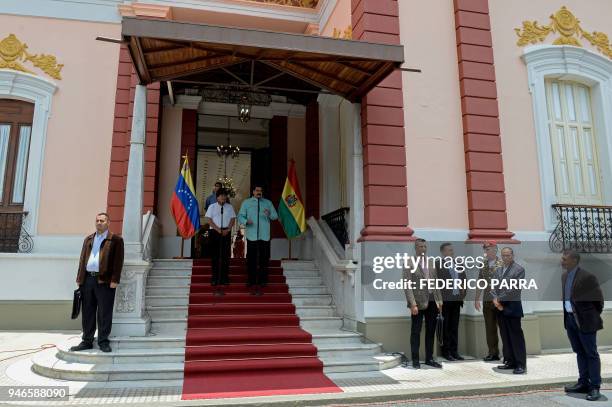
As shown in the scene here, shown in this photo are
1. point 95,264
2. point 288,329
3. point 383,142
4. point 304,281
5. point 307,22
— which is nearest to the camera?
point 95,264

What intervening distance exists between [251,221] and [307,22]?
539cm

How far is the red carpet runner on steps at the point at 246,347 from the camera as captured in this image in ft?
18.1

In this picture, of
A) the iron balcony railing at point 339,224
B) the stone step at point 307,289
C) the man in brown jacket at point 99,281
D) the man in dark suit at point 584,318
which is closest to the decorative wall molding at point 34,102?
the man in brown jacket at point 99,281

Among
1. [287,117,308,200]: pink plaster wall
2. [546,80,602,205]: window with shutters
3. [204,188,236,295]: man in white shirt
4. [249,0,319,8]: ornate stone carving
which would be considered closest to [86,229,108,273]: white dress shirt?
[204,188,236,295]: man in white shirt

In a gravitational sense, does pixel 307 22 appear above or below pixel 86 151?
above

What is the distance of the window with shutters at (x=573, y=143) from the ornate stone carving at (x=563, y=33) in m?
0.81

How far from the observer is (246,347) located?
6340 millimetres

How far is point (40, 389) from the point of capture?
5.18 meters

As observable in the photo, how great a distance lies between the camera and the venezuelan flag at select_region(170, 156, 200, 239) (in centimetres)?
892

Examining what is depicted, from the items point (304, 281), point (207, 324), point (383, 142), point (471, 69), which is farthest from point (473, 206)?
point (207, 324)

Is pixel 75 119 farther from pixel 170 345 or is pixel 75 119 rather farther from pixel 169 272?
pixel 170 345

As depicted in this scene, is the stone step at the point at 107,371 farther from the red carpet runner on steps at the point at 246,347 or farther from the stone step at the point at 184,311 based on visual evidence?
the stone step at the point at 184,311

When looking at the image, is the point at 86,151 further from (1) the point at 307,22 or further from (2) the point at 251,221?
(1) the point at 307,22

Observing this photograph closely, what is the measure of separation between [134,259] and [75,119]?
4361mm
